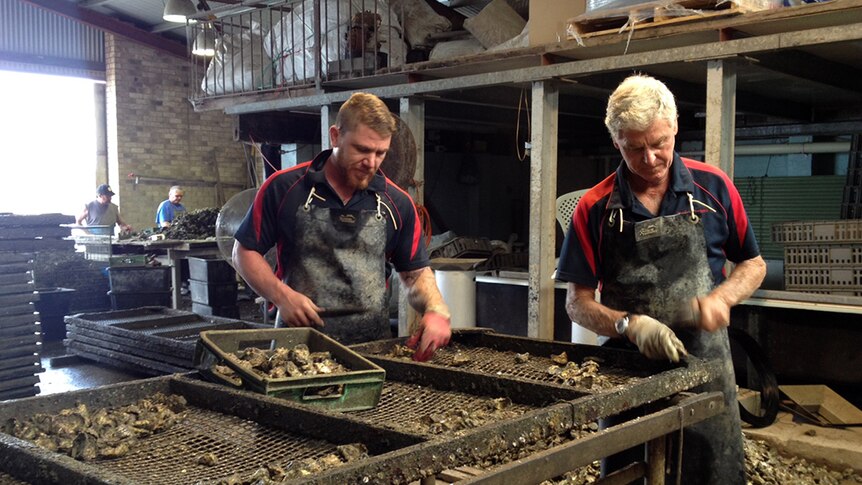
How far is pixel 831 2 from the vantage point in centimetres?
415

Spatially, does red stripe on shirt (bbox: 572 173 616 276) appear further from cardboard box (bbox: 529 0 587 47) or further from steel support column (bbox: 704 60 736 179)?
cardboard box (bbox: 529 0 587 47)

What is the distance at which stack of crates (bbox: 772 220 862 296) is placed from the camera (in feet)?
15.8

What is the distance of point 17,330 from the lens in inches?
220

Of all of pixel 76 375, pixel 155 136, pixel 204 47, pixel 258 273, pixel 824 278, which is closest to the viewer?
pixel 258 273

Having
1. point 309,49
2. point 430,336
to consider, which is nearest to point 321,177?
point 430,336

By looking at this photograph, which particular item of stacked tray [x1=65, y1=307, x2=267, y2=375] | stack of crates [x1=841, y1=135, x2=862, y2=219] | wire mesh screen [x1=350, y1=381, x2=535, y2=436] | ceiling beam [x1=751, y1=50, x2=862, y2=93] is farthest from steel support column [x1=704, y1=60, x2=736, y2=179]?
stacked tray [x1=65, y1=307, x2=267, y2=375]

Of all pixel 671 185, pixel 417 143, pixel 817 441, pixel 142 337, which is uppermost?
pixel 417 143

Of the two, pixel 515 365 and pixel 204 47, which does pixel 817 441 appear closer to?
pixel 515 365

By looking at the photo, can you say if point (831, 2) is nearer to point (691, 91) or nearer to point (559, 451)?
point (691, 91)

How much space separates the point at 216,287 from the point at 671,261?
278 inches

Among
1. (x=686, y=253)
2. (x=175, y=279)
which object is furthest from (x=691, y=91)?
(x=175, y=279)

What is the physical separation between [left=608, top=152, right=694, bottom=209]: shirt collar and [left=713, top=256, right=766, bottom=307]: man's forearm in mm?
340

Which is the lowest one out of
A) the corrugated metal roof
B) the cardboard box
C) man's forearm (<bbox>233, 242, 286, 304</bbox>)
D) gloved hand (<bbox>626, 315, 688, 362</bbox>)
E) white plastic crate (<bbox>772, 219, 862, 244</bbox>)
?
gloved hand (<bbox>626, 315, 688, 362</bbox>)

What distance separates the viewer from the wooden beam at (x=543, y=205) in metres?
5.66
